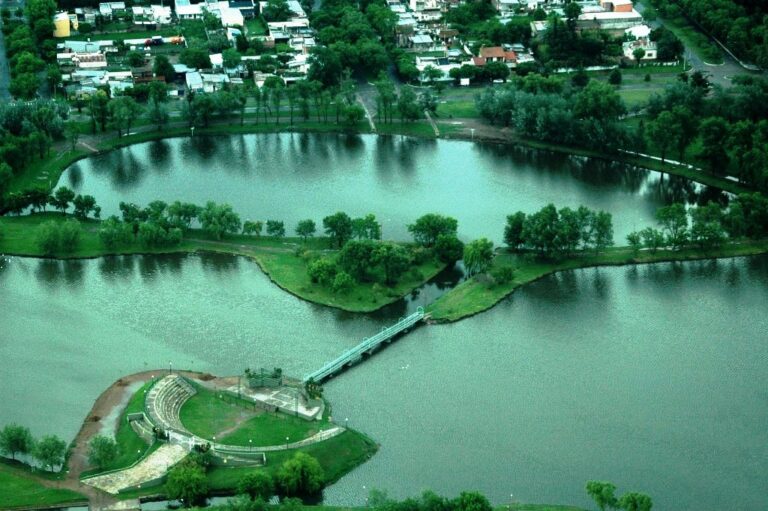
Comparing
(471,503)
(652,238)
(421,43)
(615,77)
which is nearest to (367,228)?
(652,238)

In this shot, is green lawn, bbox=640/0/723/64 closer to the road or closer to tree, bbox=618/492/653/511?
the road

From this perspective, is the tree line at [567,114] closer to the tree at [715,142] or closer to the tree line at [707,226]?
the tree at [715,142]

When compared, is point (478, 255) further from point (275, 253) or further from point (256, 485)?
point (256, 485)

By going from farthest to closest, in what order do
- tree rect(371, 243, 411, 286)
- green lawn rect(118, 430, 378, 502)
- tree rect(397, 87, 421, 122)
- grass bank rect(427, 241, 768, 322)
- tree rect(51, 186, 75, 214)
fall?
tree rect(397, 87, 421, 122)
tree rect(51, 186, 75, 214)
tree rect(371, 243, 411, 286)
grass bank rect(427, 241, 768, 322)
green lawn rect(118, 430, 378, 502)

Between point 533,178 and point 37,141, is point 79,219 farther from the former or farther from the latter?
point 533,178

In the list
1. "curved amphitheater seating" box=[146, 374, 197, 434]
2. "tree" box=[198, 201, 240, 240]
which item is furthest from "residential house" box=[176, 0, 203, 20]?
"curved amphitheater seating" box=[146, 374, 197, 434]

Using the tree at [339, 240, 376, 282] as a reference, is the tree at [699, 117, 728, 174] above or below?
above

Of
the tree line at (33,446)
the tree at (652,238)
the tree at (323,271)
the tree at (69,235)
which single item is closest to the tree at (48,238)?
the tree at (69,235)

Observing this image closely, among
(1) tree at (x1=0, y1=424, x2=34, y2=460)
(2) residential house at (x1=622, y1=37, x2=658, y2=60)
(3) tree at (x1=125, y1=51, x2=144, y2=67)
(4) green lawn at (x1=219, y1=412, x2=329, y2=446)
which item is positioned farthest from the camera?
(2) residential house at (x1=622, y1=37, x2=658, y2=60)
